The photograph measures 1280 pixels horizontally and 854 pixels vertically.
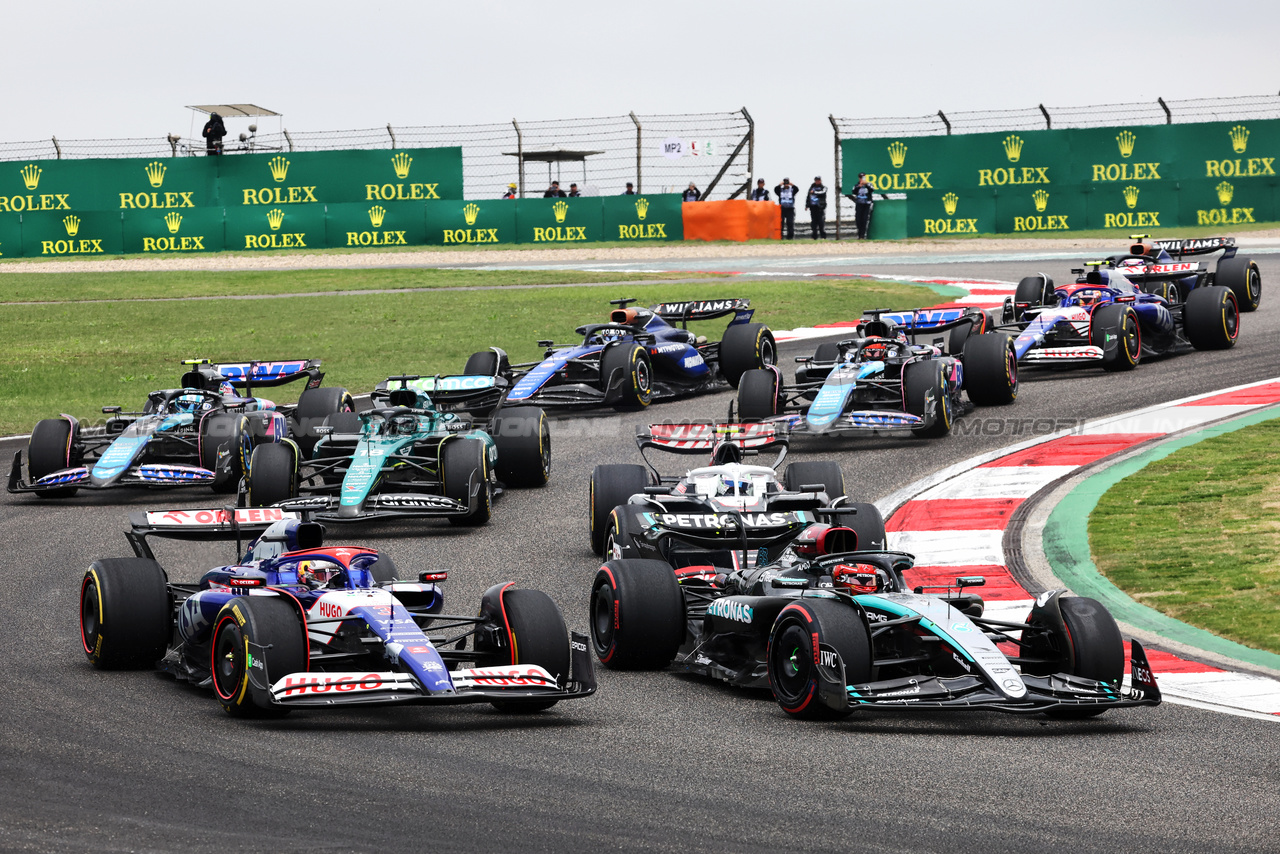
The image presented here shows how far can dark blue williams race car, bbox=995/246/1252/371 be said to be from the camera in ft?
72.0

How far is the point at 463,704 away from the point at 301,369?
1129 centimetres

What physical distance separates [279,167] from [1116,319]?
29.0m

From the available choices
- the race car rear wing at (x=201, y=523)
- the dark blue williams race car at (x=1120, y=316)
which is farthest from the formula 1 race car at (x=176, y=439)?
the dark blue williams race car at (x=1120, y=316)

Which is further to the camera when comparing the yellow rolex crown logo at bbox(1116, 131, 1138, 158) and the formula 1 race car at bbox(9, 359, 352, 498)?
the yellow rolex crown logo at bbox(1116, 131, 1138, 158)

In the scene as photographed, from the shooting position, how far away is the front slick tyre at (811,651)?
8.45 metres

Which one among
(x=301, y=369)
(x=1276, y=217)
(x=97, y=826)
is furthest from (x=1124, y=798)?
(x=1276, y=217)

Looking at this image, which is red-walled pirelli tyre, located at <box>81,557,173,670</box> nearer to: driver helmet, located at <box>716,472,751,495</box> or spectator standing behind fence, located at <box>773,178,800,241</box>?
driver helmet, located at <box>716,472,751,495</box>

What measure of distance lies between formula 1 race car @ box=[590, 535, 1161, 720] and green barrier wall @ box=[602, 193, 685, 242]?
118 feet

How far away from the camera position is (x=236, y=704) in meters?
8.34

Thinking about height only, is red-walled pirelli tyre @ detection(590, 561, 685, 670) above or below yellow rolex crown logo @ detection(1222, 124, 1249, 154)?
below

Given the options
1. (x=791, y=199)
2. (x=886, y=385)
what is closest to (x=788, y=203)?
(x=791, y=199)

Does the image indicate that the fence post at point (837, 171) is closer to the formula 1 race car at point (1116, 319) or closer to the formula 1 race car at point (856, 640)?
the formula 1 race car at point (1116, 319)

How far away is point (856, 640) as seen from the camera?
8.48 m

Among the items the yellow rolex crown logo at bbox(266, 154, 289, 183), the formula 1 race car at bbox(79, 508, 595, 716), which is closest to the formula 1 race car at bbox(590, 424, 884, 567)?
the formula 1 race car at bbox(79, 508, 595, 716)
